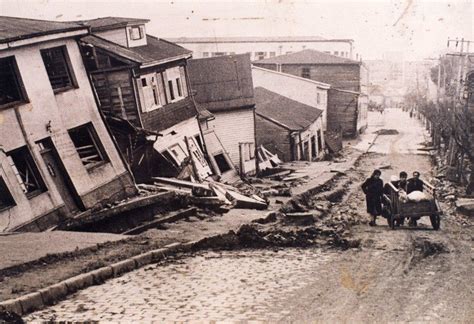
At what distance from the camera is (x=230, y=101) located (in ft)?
96.1

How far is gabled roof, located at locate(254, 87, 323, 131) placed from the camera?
34.4 meters

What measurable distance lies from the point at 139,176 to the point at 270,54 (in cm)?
5296

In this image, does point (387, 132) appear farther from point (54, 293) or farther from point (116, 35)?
point (54, 293)

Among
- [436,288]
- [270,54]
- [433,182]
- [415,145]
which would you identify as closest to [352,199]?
[433,182]

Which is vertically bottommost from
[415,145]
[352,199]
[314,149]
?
[415,145]

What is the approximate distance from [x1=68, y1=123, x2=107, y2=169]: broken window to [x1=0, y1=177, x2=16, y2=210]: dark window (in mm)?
3270

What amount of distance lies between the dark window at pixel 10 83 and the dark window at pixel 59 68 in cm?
153

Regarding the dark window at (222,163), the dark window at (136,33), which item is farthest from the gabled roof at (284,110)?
the dark window at (136,33)

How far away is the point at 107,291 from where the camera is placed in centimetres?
862

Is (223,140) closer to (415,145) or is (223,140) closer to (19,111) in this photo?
(19,111)

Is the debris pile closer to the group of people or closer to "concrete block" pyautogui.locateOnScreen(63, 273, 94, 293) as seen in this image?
the group of people

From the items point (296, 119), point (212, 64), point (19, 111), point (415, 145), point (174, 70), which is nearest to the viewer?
point (19, 111)

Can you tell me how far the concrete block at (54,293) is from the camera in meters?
7.96

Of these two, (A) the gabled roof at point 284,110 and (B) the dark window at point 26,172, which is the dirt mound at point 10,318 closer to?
(B) the dark window at point 26,172
